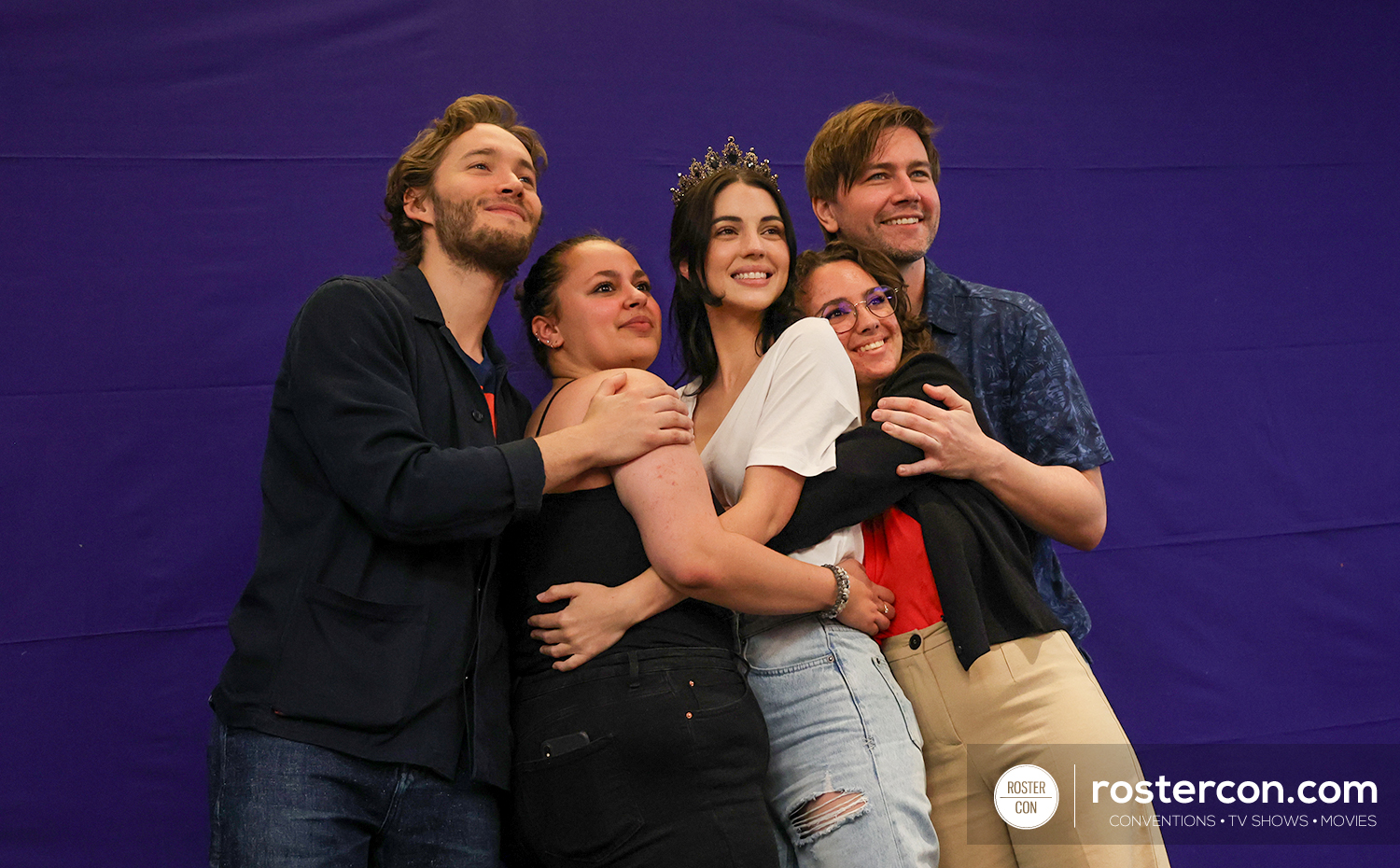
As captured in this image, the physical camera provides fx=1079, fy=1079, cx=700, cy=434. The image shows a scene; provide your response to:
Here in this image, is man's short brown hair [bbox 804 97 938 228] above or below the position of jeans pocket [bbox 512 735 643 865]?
above

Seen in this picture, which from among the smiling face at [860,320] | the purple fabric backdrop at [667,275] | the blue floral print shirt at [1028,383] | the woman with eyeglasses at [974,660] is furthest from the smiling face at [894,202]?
the woman with eyeglasses at [974,660]

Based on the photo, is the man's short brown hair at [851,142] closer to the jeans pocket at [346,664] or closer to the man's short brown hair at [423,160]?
the man's short brown hair at [423,160]

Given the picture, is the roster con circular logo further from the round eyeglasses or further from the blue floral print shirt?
the round eyeglasses

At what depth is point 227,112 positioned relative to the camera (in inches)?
102

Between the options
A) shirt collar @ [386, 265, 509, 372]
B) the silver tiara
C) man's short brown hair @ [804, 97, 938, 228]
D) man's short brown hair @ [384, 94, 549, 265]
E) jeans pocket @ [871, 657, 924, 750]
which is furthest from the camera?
man's short brown hair @ [804, 97, 938, 228]

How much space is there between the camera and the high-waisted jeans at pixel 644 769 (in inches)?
62.5

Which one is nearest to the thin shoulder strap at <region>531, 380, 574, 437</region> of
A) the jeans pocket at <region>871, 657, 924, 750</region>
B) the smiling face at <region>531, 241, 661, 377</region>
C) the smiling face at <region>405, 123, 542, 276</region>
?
the smiling face at <region>531, 241, 661, 377</region>

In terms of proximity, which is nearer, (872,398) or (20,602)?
(872,398)

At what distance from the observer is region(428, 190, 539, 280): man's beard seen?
2098 mm

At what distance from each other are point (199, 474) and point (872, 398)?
1.57m

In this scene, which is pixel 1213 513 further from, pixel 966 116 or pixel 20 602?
pixel 20 602

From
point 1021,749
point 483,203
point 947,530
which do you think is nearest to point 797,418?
point 947,530

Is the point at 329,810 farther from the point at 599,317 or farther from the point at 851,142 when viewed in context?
the point at 851,142

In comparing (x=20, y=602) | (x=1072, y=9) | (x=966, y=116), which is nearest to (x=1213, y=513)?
(x=966, y=116)
